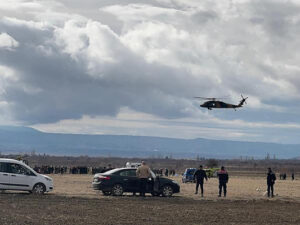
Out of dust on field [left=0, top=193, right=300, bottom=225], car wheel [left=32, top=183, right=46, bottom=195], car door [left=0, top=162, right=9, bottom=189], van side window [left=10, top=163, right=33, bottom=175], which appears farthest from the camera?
car wheel [left=32, top=183, right=46, bottom=195]

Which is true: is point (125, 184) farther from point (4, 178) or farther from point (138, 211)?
point (138, 211)

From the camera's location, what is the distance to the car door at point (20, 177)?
30.1 metres

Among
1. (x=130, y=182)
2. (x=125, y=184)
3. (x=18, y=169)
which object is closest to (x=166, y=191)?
(x=130, y=182)

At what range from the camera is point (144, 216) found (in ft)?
69.9

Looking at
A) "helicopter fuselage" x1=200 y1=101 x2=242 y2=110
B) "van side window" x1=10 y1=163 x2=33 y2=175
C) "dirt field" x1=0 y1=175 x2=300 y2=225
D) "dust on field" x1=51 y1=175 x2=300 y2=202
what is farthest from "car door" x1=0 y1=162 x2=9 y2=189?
"helicopter fuselage" x1=200 y1=101 x2=242 y2=110

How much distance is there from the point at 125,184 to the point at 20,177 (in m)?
4.93

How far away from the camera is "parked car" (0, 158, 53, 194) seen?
30016 mm

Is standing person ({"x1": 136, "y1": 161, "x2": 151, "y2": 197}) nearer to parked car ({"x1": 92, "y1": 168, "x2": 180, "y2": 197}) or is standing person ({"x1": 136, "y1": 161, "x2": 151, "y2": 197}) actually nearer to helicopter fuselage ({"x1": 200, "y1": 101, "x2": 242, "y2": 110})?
parked car ({"x1": 92, "y1": 168, "x2": 180, "y2": 197})

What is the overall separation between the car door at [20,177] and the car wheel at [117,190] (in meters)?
3.78

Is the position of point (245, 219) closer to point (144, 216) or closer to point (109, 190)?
point (144, 216)

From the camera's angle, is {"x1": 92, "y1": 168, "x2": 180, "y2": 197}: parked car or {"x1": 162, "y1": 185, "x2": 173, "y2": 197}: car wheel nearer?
{"x1": 92, "y1": 168, "x2": 180, "y2": 197}: parked car

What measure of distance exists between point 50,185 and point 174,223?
41.7 feet

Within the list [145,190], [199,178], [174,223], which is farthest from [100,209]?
[199,178]

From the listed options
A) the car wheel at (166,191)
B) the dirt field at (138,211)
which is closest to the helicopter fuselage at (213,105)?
the car wheel at (166,191)
